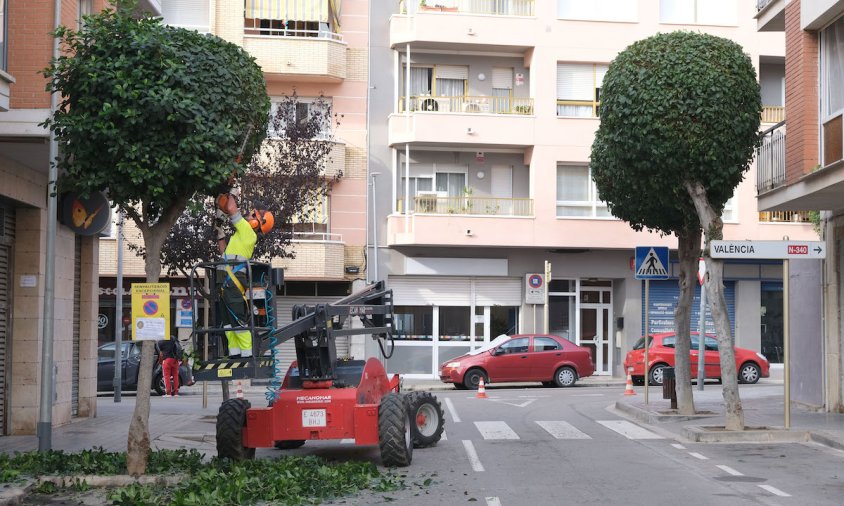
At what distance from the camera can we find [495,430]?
17641 mm

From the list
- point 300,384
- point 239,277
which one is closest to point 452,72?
point 300,384

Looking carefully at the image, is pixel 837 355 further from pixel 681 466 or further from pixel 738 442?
pixel 681 466

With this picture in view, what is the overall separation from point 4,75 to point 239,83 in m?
3.52

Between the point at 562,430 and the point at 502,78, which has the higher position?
the point at 502,78

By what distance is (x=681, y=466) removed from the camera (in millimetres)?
12992

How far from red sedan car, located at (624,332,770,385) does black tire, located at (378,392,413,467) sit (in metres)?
17.4

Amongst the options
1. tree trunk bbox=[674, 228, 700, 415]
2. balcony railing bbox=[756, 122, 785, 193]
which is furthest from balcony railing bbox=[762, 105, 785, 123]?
tree trunk bbox=[674, 228, 700, 415]

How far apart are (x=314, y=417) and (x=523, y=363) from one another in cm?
1690

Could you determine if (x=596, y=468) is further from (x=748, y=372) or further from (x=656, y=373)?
(x=748, y=372)

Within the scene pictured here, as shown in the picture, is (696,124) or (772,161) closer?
(696,124)

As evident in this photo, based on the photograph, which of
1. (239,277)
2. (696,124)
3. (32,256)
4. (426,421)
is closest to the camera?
(239,277)

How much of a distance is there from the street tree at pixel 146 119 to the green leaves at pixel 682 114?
6.90 metres

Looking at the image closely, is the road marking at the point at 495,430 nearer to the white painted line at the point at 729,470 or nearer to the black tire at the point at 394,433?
the black tire at the point at 394,433

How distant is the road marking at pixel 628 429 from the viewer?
1661 cm
